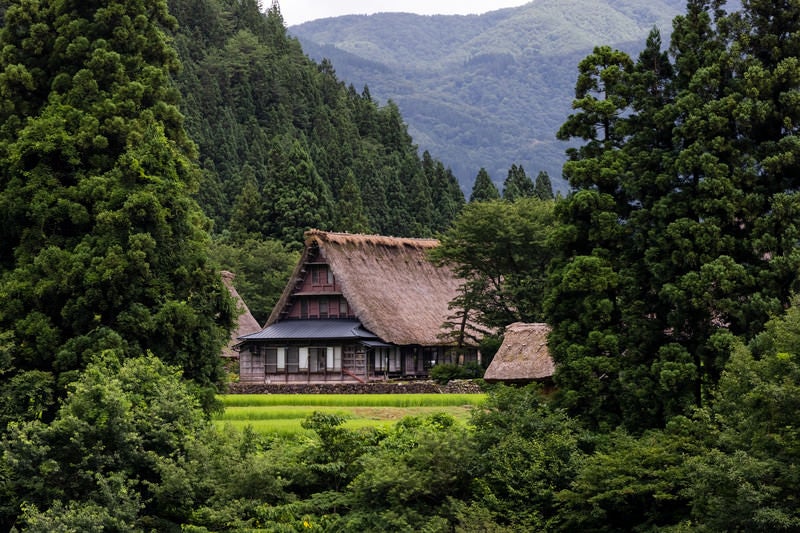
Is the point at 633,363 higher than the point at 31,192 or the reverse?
the reverse

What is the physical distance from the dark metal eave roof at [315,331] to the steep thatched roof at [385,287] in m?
0.56

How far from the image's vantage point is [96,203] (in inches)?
979

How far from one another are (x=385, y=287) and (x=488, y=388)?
32.6 m

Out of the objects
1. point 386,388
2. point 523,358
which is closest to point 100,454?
point 523,358

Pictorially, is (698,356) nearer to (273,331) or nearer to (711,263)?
(711,263)

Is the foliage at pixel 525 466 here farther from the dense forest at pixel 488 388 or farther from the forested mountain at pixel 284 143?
the forested mountain at pixel 284 143

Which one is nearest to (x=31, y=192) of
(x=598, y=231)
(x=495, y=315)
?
(x=598, y=231)

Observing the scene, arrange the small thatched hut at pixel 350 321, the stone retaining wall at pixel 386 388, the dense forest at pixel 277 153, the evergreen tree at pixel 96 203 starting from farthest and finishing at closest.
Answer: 1. the dense forest at pixel 277 153
2. the small thatched hut at pixel 350 321
3. the stone retaining wall at pixel 386 388
4. the evergreen tree at pixel 96 203

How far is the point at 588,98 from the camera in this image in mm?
25125

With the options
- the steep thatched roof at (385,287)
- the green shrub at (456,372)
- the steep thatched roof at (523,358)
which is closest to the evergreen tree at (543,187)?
the steep thatched roof at (385,287)

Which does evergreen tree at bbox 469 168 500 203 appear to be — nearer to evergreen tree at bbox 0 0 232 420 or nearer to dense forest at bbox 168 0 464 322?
dense forest at bbox 168 0 464 322

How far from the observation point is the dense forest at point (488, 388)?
2044 cm

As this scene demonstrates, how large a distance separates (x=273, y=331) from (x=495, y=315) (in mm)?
12909

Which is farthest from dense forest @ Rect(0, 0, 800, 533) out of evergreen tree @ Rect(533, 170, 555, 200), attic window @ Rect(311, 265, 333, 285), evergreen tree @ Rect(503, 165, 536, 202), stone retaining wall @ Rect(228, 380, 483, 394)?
evergreen tree @ Rect(533, 170, 555, 200)
